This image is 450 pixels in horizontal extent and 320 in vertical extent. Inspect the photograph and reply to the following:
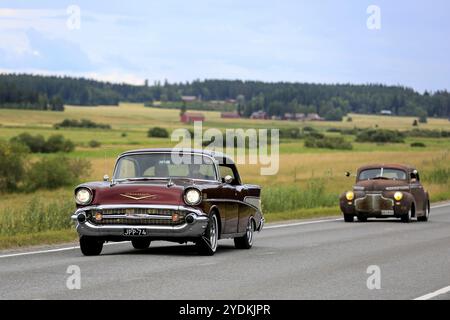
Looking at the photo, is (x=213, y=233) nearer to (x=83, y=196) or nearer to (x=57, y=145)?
(x=83, y=196)

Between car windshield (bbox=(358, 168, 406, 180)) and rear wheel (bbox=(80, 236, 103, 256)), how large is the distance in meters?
15.5

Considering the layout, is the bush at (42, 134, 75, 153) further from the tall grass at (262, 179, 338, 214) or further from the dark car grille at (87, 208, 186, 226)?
the dark car grille at (87, 208, 186, 226)

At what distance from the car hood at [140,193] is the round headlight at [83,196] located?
3.1 inches

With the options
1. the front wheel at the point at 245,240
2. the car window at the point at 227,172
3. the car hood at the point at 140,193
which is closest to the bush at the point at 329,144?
the front wheel at the point at 245,240

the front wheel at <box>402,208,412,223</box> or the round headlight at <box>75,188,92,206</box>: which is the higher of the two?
the round headlight at <box>75,188,92,206</box>

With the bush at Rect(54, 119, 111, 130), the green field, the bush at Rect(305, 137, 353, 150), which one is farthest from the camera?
the bush at Rect(54, 119, 111, 130)

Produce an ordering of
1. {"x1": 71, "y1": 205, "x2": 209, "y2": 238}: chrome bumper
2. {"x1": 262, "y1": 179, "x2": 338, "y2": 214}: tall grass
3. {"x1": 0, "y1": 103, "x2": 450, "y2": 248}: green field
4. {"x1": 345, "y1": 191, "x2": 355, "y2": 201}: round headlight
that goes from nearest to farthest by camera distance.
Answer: {"x1": 71, "y1": 205, "x2": 209, "y2": 238}: chrome bumper, {"x1": 0, "y1": 103, "x2": 450, "y2": 248}: green field, {"x1": 345, "y1": 191, "x2": 355, "y2": 201}: round headlight, {"x1": 262, "y1": 179, "x2": 338, "y2": 214}: tall grass

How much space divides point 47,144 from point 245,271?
10022 cm

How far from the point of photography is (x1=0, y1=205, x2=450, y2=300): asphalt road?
40.4ft

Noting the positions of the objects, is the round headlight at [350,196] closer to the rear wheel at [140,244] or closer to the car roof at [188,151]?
the car roof at [188,151]

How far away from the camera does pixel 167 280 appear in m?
13.5

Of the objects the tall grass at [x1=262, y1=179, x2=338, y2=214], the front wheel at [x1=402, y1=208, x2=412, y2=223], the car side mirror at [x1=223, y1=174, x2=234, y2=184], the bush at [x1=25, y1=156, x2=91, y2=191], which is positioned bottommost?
the bush at [x1=25, y1=156, x2=91, y2=191]

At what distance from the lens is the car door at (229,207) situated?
1809cm

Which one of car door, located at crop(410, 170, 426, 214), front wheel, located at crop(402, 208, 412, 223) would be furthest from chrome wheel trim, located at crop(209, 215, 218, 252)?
car door, located at crop(410, 170, 426, 214)
